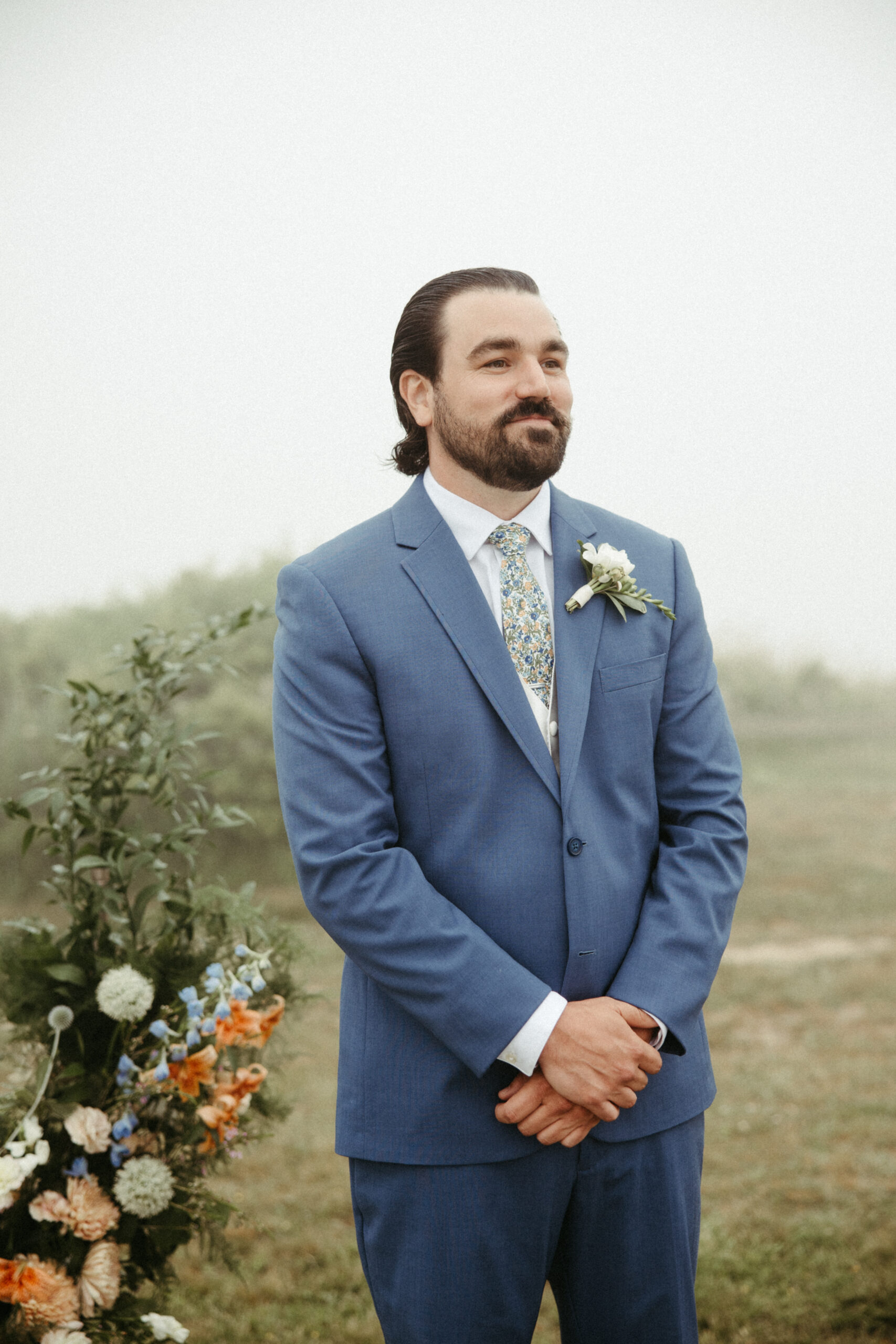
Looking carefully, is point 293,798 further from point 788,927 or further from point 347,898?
point 788,927

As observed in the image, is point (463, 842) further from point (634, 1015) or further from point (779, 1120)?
point (779, 1120)

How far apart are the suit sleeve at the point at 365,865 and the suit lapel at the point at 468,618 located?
0.14 m

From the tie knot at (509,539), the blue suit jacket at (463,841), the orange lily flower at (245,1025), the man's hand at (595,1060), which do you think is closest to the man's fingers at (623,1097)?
the man's hand at (595,1060)

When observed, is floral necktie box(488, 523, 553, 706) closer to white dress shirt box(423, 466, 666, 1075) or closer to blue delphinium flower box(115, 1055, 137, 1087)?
white dress shirt box(423, 466, 666, 1075)

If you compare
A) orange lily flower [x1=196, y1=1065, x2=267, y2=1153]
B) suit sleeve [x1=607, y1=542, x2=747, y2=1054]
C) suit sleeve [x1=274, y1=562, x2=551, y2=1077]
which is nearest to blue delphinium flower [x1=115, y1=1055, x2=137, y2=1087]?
orange lily flower [x1=196, y1=1065, x2=267, y2=1153]

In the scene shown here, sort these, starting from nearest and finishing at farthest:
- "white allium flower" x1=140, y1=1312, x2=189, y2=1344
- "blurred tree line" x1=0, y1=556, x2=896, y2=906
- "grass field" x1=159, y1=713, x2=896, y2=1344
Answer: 1. "white allium flower" x1=140, y1=1312, x2=189, y2=1344
2. "grass field" x1=159, y1=713, x2=896, y2=1344
3. "blurred tree line" x1=0, y1=556, x2=896, y2=906

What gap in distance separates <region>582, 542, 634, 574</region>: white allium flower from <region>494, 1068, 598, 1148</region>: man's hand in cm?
71

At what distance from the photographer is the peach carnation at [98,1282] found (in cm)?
168

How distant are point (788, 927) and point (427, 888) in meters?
3.47

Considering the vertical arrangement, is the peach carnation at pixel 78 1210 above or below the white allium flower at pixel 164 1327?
above

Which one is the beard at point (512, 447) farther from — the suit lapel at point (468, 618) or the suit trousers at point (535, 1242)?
the suit trousers at point (535, 1242)

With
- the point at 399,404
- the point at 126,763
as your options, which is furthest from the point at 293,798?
the point at 399,404

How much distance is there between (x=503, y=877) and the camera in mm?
1421

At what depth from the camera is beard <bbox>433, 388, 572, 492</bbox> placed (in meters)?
Result: 1.49
